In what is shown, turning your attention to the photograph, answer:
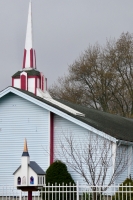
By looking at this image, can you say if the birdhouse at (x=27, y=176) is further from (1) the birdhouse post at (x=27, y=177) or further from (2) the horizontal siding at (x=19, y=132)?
(2) the horizontal siding at (x=19, y=132)

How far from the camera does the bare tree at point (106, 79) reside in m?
47.8

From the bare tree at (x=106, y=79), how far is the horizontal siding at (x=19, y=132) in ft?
69.6

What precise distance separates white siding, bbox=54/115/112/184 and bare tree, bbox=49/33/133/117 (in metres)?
21.6

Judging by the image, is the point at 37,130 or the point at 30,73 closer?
the point at 37,130

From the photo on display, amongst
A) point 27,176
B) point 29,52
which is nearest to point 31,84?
point 29,52

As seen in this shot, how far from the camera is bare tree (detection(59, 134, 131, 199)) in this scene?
23.9 metres

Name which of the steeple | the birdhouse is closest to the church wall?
the steeple

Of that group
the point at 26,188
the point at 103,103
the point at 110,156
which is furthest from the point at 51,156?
the point at 103,103

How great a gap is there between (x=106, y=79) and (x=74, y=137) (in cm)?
2272

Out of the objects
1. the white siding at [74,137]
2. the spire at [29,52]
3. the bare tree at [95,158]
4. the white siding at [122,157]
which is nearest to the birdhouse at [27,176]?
the bare tree at [95,158]

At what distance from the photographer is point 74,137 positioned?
25.6 m

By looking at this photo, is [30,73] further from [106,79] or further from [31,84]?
[106,79]

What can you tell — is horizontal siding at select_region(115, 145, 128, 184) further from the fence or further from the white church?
the fence

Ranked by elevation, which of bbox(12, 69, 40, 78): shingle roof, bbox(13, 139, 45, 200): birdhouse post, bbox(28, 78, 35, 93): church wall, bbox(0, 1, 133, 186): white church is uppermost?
bbox(12, 69, 40, 78): shingle roof
